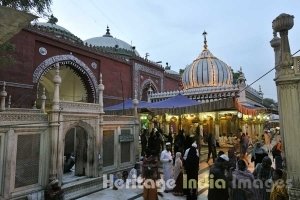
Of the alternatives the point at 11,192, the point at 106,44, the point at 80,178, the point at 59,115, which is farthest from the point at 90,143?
the point at 106,44

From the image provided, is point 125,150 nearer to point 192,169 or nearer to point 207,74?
point 192,169

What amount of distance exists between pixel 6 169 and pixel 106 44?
58.7ft

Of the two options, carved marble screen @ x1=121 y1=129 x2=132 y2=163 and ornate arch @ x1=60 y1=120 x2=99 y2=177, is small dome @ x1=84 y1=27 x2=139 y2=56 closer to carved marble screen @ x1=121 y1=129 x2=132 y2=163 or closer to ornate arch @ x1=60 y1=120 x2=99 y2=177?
carved marble screen @ x1=121 y1=129 x2=132 y2=163

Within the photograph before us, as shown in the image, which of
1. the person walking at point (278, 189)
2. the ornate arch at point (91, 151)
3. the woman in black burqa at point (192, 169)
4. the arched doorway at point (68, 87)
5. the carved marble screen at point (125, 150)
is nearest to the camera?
the person walking at point (278, 189)

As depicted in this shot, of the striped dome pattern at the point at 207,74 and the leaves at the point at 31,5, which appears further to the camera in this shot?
the striped dome pattern at the point at 207,74

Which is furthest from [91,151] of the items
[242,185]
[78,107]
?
[242,185]

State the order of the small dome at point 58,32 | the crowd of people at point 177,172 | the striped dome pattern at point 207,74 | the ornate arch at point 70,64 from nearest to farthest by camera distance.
Answer: 1. the crowd of people at point 177,172
2. the ornate arch at point 70,64
3. the small dome at point 58,32
4. the striped dome pattern at point 207,74

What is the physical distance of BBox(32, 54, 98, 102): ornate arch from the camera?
Answer: 1284 cm

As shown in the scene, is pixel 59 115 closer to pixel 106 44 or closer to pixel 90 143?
pixel 90 143

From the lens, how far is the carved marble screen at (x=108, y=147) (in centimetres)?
908

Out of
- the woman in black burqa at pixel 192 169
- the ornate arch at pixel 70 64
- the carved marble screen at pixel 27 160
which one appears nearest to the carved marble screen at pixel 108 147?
the carved marble screen at pixel 27 160

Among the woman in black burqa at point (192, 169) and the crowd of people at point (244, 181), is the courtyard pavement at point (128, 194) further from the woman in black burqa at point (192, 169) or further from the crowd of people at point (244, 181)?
the crowd of people at point (244, 181)

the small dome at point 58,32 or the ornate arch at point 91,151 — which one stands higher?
the small dome at point 58,32

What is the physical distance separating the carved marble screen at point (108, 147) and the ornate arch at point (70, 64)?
5.52 metres
